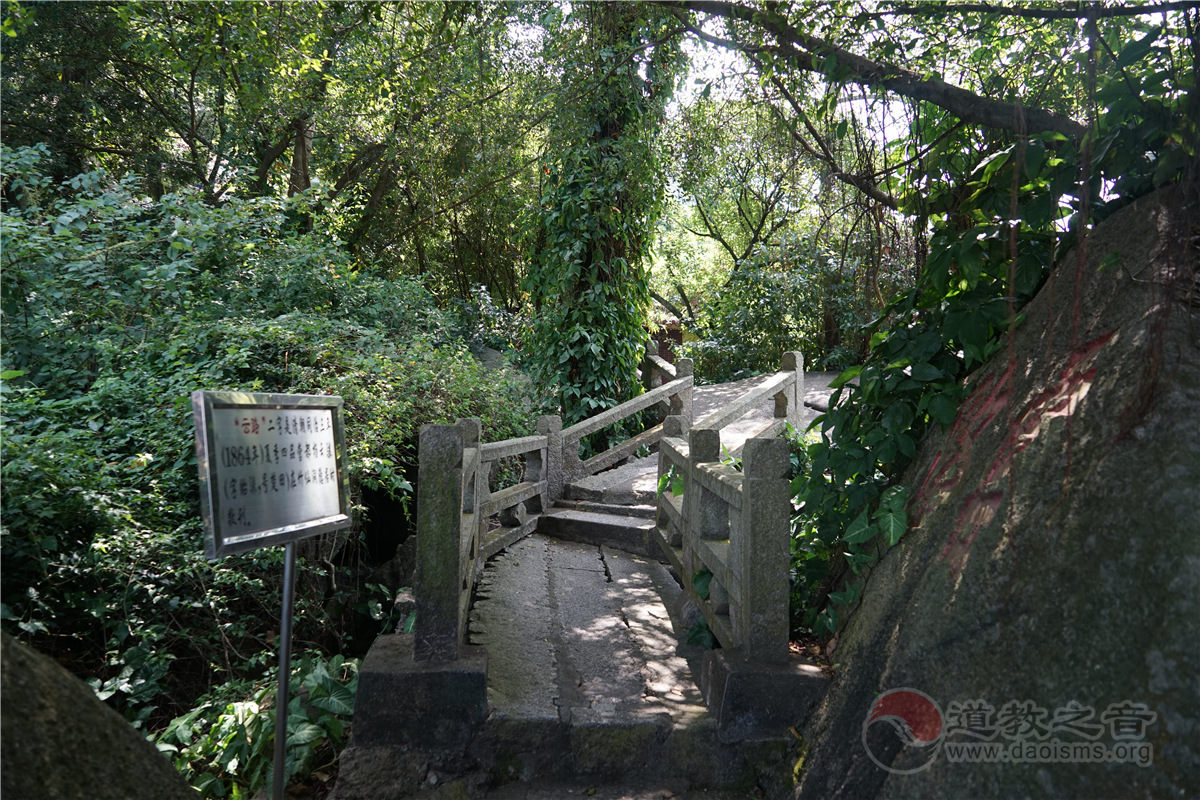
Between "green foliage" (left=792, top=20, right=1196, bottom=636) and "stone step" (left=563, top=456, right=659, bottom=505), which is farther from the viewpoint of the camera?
"stone step" (left=563, top=456, right=659, bottom=505)

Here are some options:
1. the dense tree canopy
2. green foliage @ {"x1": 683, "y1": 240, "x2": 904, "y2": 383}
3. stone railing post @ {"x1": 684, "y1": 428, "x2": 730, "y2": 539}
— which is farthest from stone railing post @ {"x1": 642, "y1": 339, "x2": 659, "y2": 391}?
stone railing post @ {"x1": 684, "y1": 428, "x2": 730, "y2": 539}

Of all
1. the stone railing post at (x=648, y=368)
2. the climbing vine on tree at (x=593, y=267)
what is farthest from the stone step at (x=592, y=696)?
the stone railing post at (x=648, y=368)

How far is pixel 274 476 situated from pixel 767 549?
2246 millimetres

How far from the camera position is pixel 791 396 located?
9.56 metres

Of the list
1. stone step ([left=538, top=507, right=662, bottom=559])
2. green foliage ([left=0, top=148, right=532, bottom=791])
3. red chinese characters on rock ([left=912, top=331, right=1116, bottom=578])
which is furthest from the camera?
stone step ([left=538, top=507, right=662, bottom=559])

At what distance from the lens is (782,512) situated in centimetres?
355

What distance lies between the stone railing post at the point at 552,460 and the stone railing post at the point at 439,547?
12.3 feet

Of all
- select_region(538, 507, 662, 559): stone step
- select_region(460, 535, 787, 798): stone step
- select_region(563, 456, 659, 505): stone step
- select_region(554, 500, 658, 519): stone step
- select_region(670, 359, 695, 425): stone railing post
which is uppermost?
select_region(670, 359, 695, 425): stone railing post

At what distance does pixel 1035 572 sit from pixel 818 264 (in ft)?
42.3

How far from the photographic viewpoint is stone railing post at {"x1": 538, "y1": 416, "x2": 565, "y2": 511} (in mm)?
7434

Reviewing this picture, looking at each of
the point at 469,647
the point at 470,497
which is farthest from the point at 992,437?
the point at 470,497

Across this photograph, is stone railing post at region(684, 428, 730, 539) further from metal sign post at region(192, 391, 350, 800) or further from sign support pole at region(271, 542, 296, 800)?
sign support pole at region(271, 542, 296, 800)

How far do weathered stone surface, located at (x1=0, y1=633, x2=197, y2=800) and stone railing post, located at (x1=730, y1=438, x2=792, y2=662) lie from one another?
2.44m

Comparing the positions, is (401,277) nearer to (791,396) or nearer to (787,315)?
(791,396)
